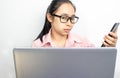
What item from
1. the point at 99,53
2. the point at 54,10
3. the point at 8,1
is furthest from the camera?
the point at 8,1

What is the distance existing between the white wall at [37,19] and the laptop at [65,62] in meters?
0.91

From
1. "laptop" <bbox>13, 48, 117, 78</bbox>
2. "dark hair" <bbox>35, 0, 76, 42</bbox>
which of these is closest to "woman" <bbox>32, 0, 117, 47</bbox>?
"dark hair" <bbox>35, 0, 76, 42</bbox>

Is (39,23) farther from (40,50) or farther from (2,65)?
(40,50)

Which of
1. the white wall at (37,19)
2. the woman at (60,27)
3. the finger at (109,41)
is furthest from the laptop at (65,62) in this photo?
the white wall at (37,19)

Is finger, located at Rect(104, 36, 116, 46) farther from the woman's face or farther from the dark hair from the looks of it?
the dark hair

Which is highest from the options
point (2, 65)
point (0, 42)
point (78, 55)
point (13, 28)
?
point (78, 55)

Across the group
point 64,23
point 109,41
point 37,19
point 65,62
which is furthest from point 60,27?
point 65,62

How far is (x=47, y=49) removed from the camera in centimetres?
55

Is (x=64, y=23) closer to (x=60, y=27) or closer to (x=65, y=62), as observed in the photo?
(x=60, y=27)

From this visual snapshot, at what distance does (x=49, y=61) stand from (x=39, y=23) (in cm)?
93

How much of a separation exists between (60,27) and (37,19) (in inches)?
12.1

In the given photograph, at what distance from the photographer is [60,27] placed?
3.98 feet

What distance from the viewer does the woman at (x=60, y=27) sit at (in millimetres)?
1187

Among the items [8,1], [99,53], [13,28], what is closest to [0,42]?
[13,28]
